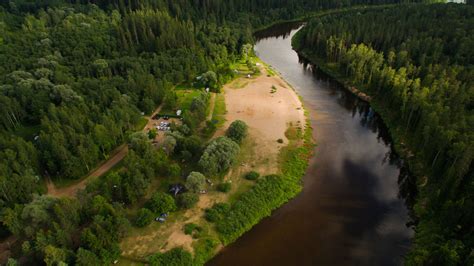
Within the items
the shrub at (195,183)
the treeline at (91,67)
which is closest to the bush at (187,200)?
the shrub at (195,183)

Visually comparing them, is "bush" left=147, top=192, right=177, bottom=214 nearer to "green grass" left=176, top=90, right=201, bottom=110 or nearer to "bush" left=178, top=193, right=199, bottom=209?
"bush" left=178, top=193, right=199, bottom=209

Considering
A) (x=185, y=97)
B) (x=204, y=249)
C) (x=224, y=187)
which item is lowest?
(x=204, y=249)

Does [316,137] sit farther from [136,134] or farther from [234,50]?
[234,50]

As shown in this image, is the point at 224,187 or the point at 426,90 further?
the point at 426,90

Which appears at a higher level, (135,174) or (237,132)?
Answer: (237,132)

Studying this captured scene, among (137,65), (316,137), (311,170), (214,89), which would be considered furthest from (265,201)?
(137,65)

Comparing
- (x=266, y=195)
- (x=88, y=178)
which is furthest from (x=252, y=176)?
(x=88, y=178)

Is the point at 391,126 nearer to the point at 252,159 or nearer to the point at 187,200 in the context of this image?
the point at 252,159
